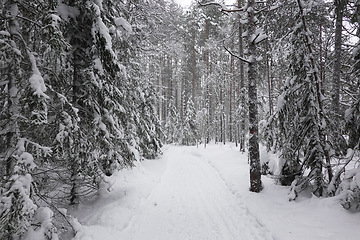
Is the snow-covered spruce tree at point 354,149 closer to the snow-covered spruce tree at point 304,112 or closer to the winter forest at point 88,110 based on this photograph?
the winter forest at point 88,110

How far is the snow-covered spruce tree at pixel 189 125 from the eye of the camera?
98.5 ft

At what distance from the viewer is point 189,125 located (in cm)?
3034

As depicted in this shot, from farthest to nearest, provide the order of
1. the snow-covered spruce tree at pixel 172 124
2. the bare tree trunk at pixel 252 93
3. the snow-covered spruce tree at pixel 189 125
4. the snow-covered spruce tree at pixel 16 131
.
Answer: the snow-covered spruce tree at pixel 172 124
the snow-covered spruce tree at pixel 189 125
the bare tree trunk at pixel 252 93
the snow-covered spruce tree at pixel 16 131

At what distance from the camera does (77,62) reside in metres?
5.99

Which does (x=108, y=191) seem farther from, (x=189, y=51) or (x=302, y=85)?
(x=189, y=51)

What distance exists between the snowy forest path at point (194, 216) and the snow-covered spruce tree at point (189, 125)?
2045 centimetres

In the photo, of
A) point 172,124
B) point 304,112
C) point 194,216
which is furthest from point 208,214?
point 172,124

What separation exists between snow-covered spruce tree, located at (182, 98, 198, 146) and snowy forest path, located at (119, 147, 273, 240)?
20454 millimetres

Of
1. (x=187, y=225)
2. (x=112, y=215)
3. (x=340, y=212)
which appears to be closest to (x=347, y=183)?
(x=340, y=212)

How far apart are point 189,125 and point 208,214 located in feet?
79.7

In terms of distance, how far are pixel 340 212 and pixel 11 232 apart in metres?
7.12

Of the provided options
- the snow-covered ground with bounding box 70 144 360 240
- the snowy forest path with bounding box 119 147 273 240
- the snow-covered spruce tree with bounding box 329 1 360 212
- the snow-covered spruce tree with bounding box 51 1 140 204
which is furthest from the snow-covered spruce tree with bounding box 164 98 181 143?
the snow-covered spruce tree with bounding box 329 1 360 212

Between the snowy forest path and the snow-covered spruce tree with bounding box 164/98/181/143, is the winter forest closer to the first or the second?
the snowy forest path

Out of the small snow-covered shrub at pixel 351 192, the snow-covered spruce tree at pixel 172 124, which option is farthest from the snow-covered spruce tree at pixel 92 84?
the snow-covered spruce tree at pixel 172 124
